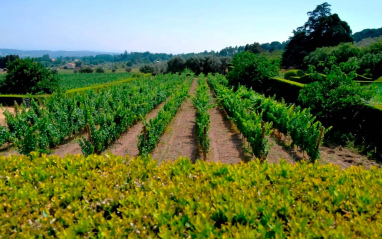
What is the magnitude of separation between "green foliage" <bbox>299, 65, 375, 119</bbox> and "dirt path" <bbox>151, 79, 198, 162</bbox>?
20.3 feet

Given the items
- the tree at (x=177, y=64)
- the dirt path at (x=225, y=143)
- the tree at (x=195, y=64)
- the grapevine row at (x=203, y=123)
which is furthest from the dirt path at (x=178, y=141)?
the tree at (x=177, y=64)

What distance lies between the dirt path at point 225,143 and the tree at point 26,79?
16.7 m

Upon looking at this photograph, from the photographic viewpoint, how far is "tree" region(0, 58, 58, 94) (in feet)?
73.8

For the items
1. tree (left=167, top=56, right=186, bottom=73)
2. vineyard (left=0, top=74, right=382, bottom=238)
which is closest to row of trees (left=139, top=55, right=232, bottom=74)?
tree (left=167, top=56, right=186, bottom=73)

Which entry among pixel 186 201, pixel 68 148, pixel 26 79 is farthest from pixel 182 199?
pixel 26 79

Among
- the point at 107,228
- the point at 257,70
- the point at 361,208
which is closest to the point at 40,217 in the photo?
the point at 107,228

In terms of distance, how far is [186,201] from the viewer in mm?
3043

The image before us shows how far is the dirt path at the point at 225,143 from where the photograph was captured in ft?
31.4

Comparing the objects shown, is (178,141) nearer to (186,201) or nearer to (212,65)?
(186,201)

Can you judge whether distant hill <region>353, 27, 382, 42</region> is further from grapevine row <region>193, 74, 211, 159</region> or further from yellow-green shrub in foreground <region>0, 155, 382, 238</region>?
yellow-green shrub in foreground <region>0, 155, 382, 238</region>

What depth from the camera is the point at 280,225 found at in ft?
8.46

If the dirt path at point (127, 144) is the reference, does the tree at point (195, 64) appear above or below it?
above

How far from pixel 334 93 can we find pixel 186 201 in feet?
35.9

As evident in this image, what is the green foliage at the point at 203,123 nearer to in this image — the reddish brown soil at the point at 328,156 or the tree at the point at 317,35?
the reddish brown soil at the point at 328,156
